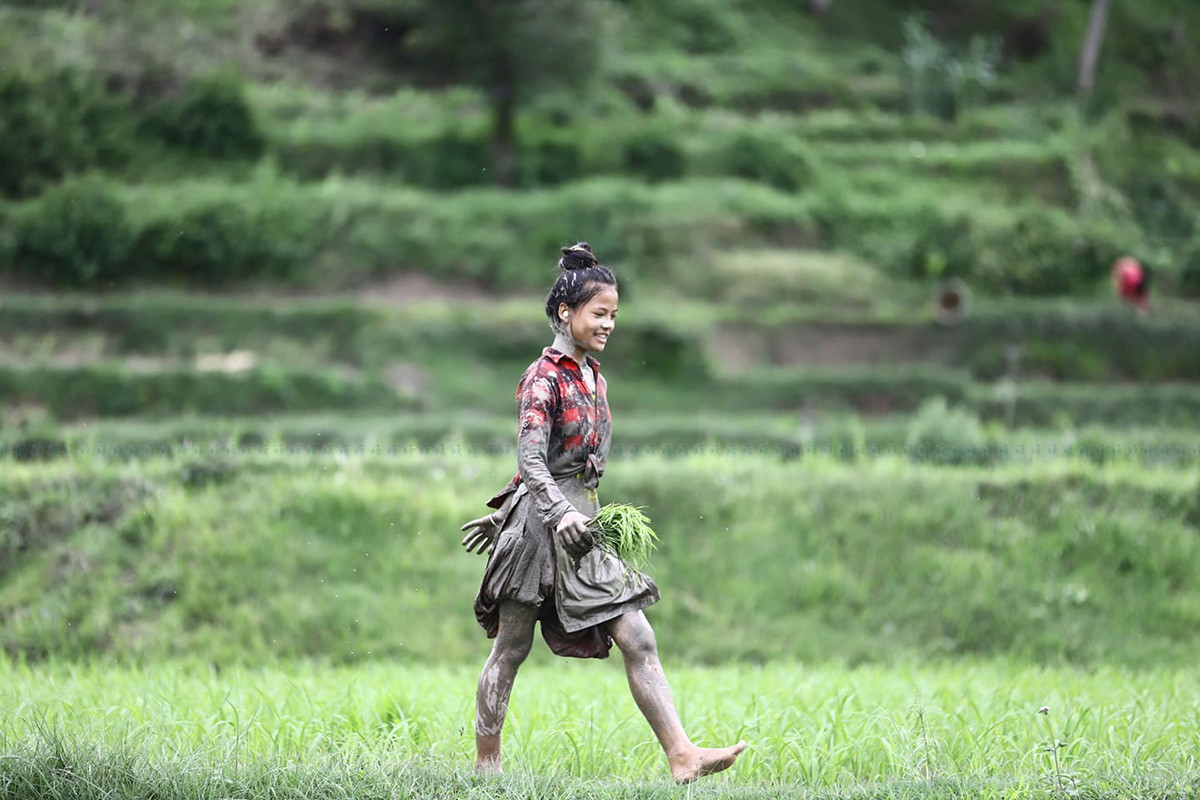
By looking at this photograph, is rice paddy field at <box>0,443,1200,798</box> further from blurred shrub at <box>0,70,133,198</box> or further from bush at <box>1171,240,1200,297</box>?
blurred shrub at <box>0,70,133,198</box>

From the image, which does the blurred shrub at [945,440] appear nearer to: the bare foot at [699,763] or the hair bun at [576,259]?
the hair bun at [576,259]

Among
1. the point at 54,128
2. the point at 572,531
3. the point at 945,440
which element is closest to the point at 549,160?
the point at 54,128

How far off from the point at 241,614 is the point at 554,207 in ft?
46.4

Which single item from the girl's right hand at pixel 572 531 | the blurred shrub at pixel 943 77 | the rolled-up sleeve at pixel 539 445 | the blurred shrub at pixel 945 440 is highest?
the blurred shrub at pixel 943 77

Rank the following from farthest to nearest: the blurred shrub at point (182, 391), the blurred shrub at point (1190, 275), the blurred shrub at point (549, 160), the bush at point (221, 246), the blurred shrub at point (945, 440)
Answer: the blurred shrub at point (549, 160) → the blurred shrub at point (1190, 275) → the bush at point (221, 246) → the blurred shrub at point (182, 391) → the blurred shrub at point (945, 440)

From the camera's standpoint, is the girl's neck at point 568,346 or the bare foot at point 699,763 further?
the girl's neck at point 568,346

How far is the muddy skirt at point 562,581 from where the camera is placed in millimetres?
4820

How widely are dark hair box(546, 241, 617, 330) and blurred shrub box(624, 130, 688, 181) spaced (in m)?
20.5

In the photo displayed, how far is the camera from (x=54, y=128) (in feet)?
77.9

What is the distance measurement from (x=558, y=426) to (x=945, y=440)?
10.3m

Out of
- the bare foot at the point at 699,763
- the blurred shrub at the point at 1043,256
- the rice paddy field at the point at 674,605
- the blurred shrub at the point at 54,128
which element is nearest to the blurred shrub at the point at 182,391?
the rice paddy field at the point at 674,605

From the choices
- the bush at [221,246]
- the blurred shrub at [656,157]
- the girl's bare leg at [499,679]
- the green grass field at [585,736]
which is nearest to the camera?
the green grass field at [585,736]

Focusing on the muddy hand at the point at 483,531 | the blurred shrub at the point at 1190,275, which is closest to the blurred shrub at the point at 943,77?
the blurred shrub at the point at 1190,275

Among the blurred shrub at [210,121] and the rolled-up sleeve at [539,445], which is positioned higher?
the blurred shrub at [210,121]
